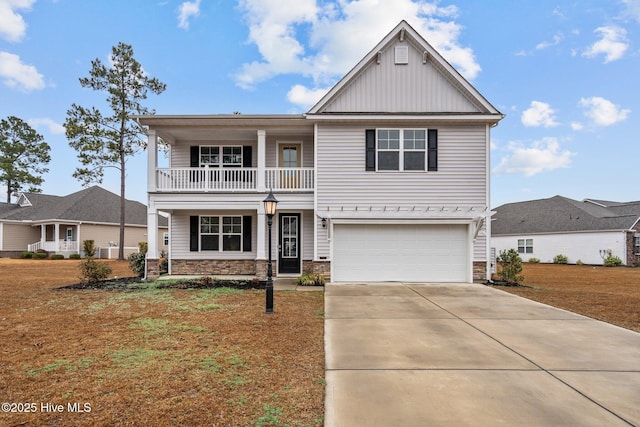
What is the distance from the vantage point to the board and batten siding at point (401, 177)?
1298 centimetres

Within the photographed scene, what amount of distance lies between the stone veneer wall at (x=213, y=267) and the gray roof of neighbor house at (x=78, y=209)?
2108cm

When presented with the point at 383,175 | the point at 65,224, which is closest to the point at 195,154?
the point at 383,175

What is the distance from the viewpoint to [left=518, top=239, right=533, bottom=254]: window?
30200 millimetres

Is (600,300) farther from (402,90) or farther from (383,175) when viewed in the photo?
(402,90)

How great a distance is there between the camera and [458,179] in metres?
13.0

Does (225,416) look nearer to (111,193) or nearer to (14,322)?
(14,322)

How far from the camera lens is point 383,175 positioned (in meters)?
13.0

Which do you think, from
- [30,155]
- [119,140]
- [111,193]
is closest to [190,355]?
[119,140]

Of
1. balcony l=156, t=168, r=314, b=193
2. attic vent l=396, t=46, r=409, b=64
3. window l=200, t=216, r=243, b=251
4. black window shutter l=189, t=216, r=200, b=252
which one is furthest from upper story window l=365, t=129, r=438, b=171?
black window shutter l=189, t=216, r=200, b=252

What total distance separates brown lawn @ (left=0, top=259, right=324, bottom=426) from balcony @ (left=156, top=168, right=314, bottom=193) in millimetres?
5497

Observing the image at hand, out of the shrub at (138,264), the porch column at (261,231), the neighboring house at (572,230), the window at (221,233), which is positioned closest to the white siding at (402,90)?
the porch column at (261,231)

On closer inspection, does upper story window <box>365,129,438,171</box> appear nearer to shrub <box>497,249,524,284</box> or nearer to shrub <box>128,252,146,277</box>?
shrub <box>497,249,524,284</box>

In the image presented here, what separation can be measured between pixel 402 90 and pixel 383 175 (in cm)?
326

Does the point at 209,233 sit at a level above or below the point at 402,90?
below
